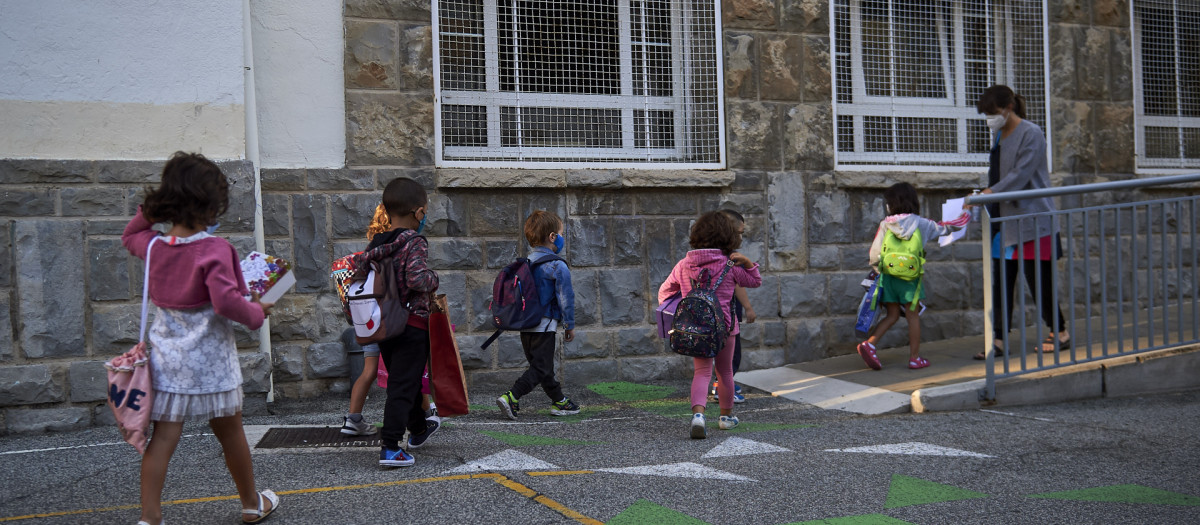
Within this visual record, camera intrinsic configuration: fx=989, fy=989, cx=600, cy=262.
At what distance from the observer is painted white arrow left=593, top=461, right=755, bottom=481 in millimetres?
4488

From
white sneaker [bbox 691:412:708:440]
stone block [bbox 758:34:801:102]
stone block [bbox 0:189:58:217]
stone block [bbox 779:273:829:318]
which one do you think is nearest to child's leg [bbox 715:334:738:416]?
white sneaker [bbox 691:412:708:440]

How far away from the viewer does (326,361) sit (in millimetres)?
6816

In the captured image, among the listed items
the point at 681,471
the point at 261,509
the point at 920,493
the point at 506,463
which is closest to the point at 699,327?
the point at 681,471

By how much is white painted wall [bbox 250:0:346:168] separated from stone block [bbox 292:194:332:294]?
0.28m

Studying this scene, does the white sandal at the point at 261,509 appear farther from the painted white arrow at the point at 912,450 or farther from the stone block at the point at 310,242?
the stone block at the point at 310,242

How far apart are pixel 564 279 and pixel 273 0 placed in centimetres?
285

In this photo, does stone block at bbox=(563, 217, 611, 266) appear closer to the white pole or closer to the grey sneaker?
the white pole

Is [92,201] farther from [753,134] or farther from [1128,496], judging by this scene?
[1128,496]

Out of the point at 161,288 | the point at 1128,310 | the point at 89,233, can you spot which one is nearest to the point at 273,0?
the point at 89,233

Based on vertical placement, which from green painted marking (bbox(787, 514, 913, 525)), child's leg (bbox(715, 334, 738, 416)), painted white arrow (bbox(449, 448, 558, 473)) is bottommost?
green painted marking (bbox(787, 514, 913, 525))

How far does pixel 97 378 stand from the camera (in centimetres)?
597

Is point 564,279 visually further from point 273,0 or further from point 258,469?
point 273,0

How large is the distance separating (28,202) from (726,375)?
425cm

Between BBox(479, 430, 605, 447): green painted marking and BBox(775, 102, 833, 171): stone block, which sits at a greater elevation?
BBox(775, 102, 833, 171): stone block
